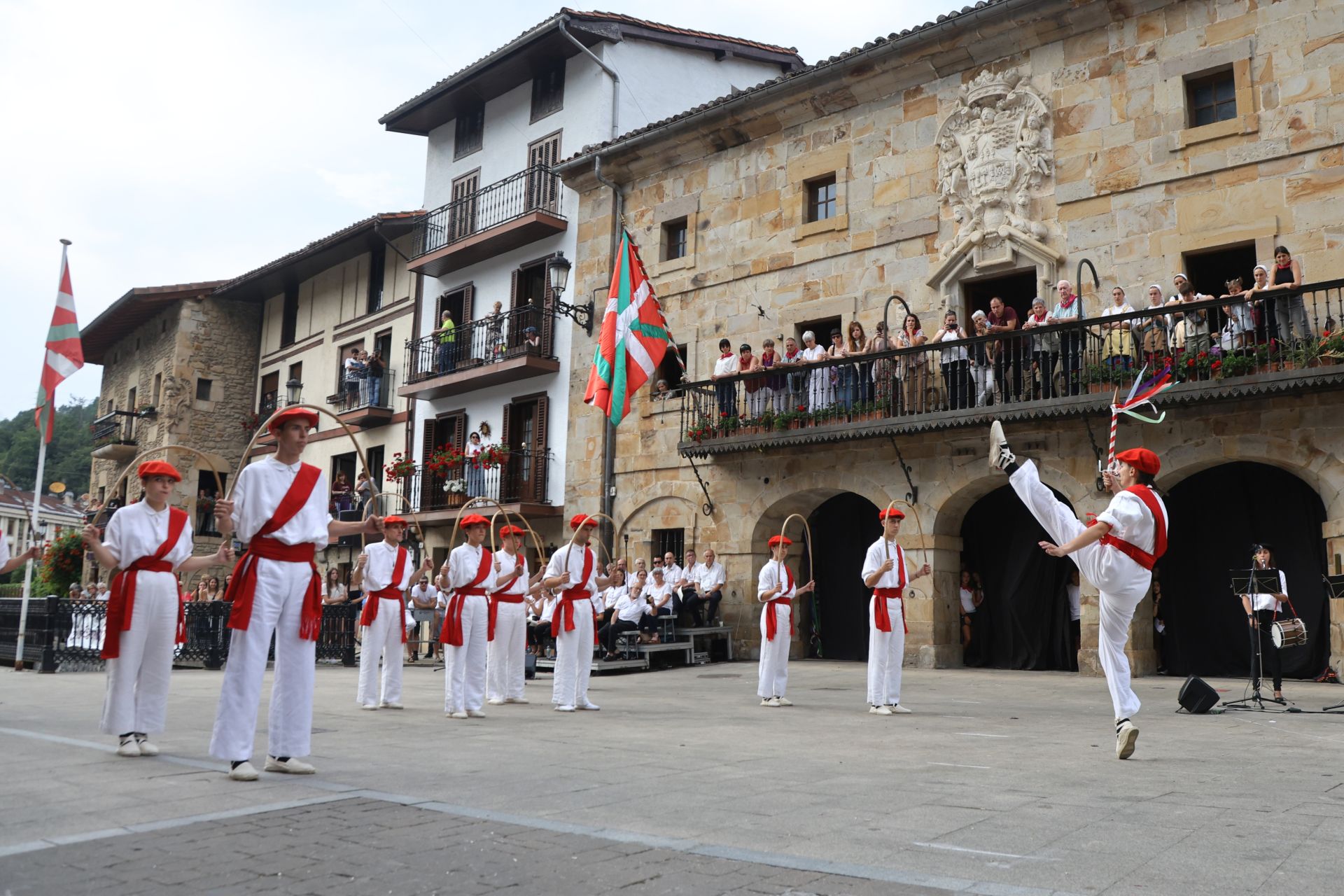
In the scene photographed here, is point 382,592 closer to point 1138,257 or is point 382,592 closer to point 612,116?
point 1138,257

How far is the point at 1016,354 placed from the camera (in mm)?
16219

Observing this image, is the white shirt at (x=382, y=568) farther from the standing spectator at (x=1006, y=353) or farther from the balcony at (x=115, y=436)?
the balcony at (x=115, y=436)

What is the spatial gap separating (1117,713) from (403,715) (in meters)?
6.41

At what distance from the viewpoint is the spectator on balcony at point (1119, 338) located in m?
14.7

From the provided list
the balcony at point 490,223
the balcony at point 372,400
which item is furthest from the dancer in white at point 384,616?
the balcony at point 372,400

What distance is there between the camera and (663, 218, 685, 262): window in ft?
72.3

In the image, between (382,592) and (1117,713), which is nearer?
(1117,713)

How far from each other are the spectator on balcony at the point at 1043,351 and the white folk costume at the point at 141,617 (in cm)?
1170

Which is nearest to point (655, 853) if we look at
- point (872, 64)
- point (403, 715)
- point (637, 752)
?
point (637, 752)

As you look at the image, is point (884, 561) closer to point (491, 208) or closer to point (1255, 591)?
point (1255, 591)

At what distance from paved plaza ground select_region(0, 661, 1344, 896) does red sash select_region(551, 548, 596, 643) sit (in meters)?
1.92

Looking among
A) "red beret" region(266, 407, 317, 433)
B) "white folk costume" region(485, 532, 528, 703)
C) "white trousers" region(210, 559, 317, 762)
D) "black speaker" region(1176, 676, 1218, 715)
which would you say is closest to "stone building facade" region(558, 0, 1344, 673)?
"black speaker" region(1176, 676, 1218, 715)

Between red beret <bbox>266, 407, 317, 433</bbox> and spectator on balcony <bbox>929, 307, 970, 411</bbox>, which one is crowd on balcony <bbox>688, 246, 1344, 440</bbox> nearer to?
spectator on balcony <bbox>929, 307, 970, 411</bbox>

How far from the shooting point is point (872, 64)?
18.7m
